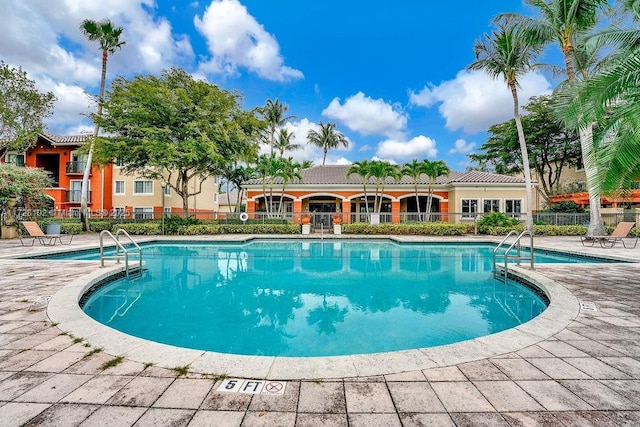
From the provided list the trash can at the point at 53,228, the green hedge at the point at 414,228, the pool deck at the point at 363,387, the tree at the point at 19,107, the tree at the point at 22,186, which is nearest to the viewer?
the pool deck at the point at 363,387

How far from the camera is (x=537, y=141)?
28.0 m

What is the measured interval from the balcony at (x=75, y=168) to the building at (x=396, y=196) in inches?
563

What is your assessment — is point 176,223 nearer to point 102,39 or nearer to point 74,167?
point 102,39

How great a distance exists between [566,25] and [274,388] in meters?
19.0

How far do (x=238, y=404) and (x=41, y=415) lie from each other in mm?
1268

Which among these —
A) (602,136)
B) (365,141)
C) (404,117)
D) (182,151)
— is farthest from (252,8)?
(365,141)

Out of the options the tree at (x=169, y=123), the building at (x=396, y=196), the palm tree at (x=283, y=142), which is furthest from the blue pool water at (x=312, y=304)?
the palm tree at (x=283, y=142)

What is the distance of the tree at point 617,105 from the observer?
4473 millimetres

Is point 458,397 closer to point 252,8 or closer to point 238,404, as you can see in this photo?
point 238,404

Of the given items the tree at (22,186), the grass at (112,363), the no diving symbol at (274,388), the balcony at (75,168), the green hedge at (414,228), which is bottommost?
the no diving symbol at (274,388)

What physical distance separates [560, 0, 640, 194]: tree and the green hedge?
534 inches

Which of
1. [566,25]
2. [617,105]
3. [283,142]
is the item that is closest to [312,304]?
[617,105]

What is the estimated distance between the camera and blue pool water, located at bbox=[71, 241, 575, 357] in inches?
181

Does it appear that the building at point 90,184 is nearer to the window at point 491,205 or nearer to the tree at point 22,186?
the tree at point 22,186
